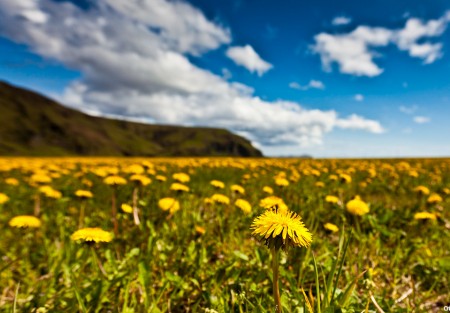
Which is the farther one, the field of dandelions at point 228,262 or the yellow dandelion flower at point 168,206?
the yellow dandelion flower at point 168,206

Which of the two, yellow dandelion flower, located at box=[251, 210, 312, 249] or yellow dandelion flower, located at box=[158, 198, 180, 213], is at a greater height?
yellow dandelion flower, located at box=[251, 210, 312, 249]

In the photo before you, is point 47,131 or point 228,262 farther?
point 47,131

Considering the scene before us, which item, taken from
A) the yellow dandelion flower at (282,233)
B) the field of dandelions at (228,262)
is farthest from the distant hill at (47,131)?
the yellow dandelion flower at (282,233)

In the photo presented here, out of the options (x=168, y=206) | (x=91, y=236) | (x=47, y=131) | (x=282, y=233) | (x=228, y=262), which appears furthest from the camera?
(x=47, y=131)

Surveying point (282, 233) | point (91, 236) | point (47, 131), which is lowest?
point (91, 236)

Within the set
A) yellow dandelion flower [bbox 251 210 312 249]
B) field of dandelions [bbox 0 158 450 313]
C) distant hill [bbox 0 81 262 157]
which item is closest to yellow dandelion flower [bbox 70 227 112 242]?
field of dandelions [bbox 0 158 450 313]

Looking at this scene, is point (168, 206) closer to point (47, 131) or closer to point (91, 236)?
point (91, 236)

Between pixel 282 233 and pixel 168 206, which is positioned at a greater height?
pixel 282 233

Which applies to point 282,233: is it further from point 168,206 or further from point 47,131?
point 47,131

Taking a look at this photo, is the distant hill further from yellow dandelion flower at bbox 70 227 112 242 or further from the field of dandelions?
yellow dandelion flower at bbox 70 227 112 242

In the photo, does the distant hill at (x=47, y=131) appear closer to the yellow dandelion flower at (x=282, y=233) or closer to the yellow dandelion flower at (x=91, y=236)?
the yellow dandelion flower at (x=91, y=236)

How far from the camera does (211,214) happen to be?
4688 mm

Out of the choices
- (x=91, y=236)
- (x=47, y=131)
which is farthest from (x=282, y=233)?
(x=47, y=131)

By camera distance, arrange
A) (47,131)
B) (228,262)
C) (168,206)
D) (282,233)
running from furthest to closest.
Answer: (47,131) → (168,206) → (228,262) → (282,233)
